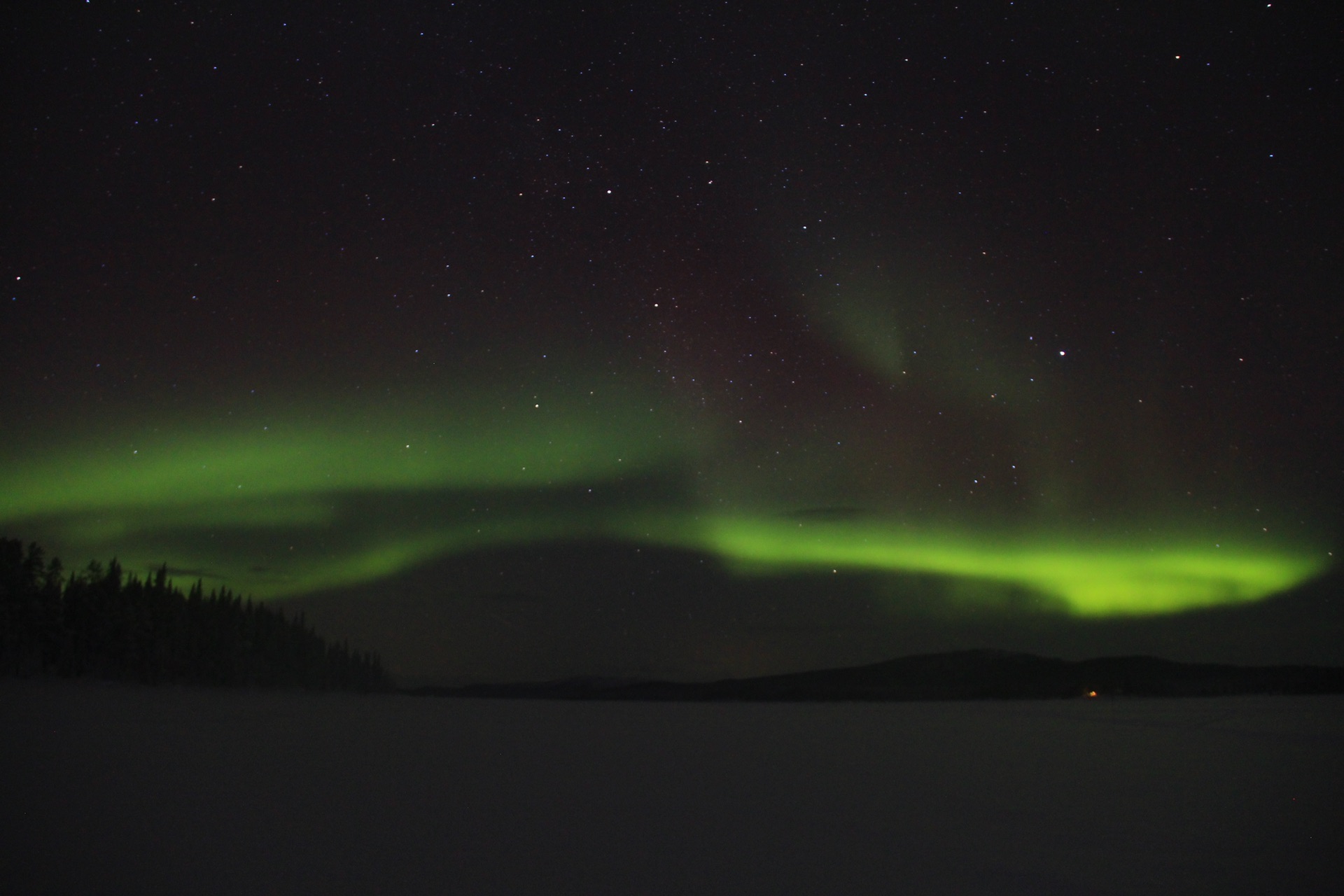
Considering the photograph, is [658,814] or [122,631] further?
[122,631]

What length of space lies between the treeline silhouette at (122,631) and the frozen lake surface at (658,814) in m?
43.7

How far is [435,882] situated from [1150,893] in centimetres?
599

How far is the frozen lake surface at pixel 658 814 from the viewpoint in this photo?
25.8ft

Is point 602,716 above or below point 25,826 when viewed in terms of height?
below

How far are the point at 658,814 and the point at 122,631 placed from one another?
212 feet

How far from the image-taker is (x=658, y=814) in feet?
36.6

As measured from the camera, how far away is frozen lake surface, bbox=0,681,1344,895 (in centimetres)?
786

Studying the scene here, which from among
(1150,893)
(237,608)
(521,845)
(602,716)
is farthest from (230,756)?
(237,608)

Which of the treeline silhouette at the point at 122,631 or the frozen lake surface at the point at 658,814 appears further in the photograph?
the treeline silhouette at the point at 122,631

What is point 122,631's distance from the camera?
205ft

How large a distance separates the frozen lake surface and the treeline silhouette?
4367cm

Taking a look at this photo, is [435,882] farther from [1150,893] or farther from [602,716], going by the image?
[602,716]

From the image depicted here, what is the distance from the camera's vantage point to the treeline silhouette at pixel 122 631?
5819 cm

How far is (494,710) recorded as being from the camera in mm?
42906
